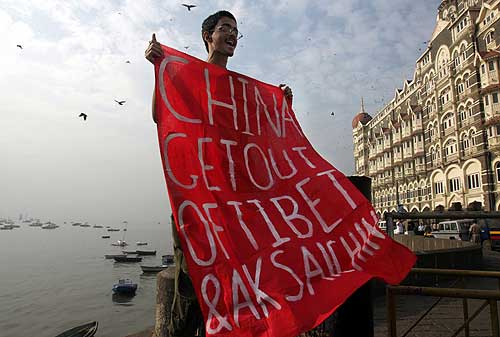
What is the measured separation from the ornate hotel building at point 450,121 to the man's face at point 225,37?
30273 mm

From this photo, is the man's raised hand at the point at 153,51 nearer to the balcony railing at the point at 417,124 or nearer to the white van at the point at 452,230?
the white van at the point at 452,230

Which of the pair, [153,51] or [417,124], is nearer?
[153,51]

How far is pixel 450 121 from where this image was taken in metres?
33.0

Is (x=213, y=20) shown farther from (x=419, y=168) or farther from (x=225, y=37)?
(x=419, y=168)

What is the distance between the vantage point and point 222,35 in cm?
256

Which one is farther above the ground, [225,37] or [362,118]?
[362,118]

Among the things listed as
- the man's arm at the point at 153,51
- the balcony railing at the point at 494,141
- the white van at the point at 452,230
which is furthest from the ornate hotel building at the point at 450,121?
the man's arm at the point at 153,51

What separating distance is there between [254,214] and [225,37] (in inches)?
55.2

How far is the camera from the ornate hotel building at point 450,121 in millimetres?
27203

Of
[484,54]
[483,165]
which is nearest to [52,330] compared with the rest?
[483,165]

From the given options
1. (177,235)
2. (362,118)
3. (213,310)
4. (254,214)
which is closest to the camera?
(213,310)

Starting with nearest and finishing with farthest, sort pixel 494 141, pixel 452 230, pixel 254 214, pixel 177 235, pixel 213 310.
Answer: pixel 213 310
pixel 177 235
pixel 254 214
pixel 452 230
pixel 494 141

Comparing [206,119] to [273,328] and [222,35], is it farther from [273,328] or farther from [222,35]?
[273,328]

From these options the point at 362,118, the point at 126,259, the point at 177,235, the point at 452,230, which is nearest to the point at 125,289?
the point at 126,259
